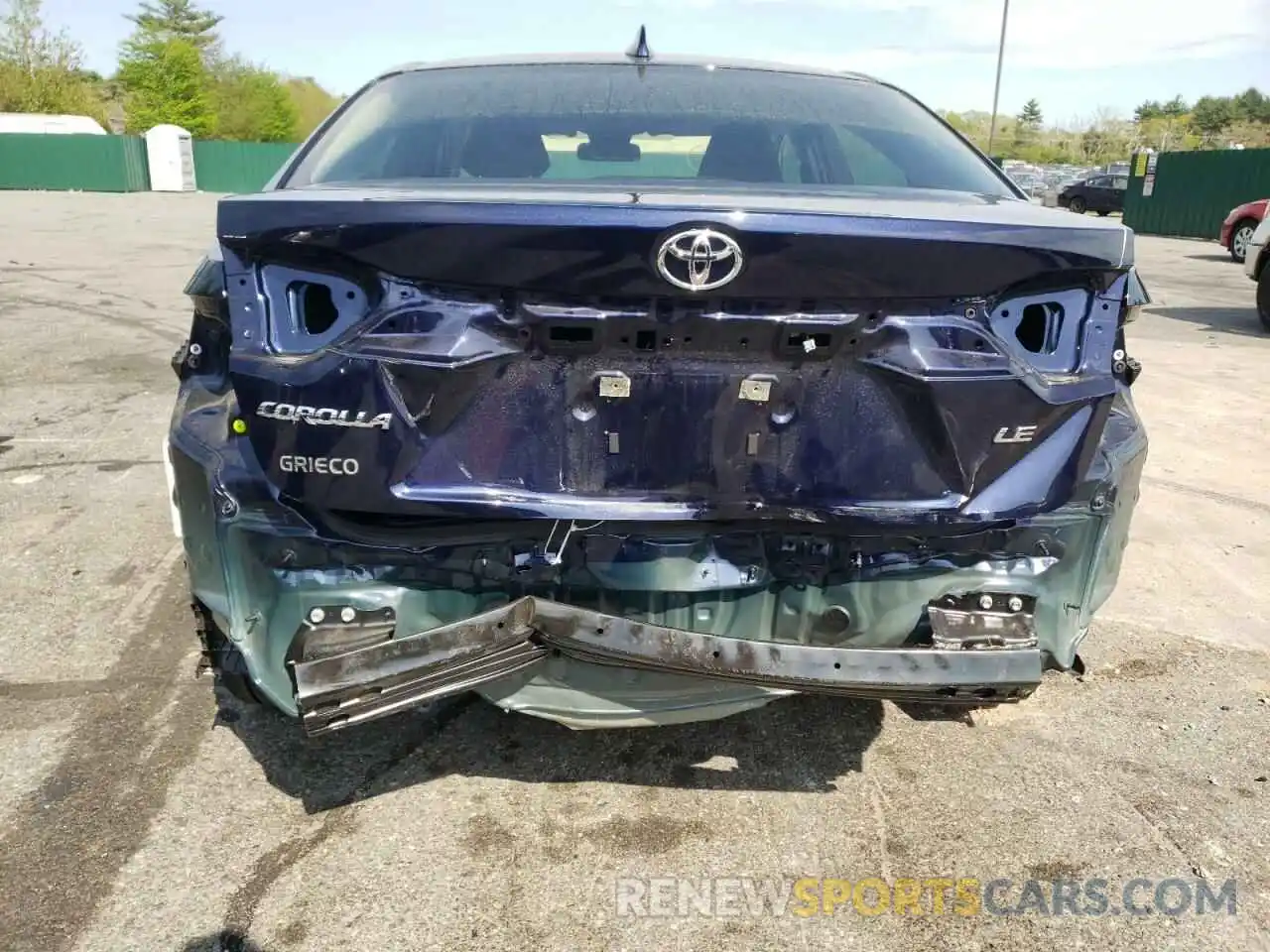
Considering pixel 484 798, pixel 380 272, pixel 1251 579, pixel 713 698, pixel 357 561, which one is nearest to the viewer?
pixel 380 272

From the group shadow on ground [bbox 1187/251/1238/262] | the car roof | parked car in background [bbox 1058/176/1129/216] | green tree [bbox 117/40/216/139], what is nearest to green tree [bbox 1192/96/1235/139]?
parked car in background [bbox 1058/176/1129/216]

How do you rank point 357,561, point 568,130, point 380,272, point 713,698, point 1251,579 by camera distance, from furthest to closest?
point 1251,579 < point 568,130 < point 713,698 < point 357,561 < point 380,272

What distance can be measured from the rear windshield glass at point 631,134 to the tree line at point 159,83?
58431 millimetres

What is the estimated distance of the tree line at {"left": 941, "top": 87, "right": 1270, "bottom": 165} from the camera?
5375cm

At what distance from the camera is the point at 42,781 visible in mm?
2629

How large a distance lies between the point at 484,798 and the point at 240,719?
2.65 ft

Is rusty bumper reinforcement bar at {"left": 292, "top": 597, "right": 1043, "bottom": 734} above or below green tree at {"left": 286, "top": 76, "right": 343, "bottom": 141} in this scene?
below

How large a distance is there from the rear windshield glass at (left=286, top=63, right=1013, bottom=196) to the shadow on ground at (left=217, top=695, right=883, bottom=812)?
4.81 feet

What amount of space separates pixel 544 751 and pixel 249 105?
62.7 m

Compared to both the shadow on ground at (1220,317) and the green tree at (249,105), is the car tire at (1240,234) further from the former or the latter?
the green tree at (249,105)

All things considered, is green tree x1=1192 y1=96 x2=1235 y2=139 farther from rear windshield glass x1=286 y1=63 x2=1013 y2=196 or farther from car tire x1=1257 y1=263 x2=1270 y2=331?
rear windshield glass x1=286 y1=63 x2=1013 y2=196

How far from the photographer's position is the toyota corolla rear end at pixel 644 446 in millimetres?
1904

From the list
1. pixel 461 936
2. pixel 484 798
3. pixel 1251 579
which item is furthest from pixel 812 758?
pixel 1251 579

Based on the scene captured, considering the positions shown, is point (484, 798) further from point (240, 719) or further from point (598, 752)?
point (240, 719)
